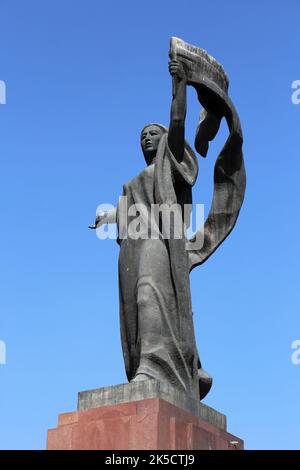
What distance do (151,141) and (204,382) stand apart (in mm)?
3557

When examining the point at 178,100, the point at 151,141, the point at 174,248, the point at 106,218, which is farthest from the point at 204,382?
the point at 178,100

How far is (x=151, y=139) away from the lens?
1273 cm

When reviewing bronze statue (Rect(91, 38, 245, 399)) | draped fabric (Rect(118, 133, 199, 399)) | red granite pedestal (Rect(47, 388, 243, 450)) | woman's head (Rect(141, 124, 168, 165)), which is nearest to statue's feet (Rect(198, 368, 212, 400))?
bronze statue (Rect(91, 38, 245, 399))

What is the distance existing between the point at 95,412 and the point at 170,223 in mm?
2799

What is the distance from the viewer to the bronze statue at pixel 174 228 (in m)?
11.1

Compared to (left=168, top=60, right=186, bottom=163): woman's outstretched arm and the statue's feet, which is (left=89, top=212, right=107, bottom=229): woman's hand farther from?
the statue's feet

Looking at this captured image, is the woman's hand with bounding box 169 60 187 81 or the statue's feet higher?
the woman's hand with bounding box 169 60 187 81

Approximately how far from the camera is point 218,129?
13.0 metres

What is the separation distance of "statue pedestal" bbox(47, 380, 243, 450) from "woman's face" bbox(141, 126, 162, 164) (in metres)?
3.75

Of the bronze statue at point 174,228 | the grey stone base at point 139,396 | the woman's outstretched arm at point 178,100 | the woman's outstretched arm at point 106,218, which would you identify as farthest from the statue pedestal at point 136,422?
the woman's outstretched arm at point 178,100

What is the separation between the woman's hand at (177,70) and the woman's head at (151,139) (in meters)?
0.92

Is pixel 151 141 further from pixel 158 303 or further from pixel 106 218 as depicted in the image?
pixel 158 303

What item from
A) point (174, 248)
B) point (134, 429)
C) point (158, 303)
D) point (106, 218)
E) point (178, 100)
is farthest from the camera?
point (106, 218)

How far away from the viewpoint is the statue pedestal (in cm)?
998
